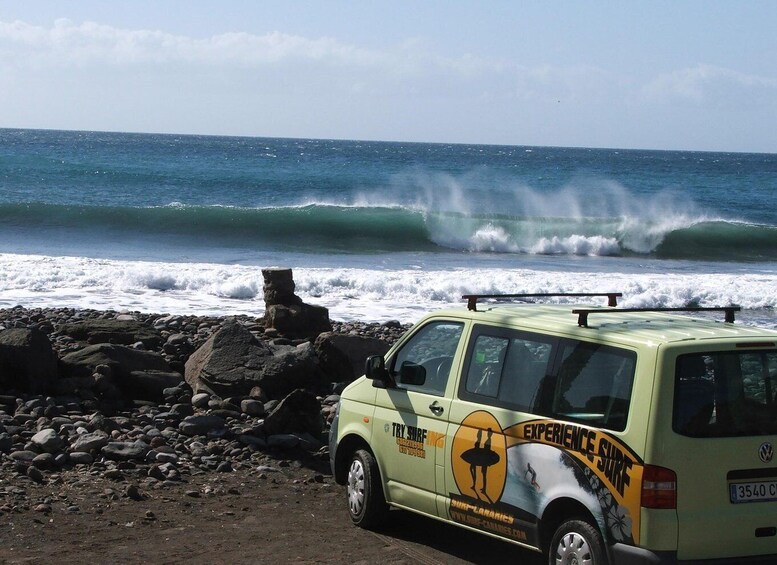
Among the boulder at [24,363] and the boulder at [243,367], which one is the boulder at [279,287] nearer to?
the boulder at [243,367]

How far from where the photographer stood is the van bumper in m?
5.57

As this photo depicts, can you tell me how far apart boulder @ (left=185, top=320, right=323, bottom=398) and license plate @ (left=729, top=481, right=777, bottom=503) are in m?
6.74

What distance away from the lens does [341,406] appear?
26.5 ft

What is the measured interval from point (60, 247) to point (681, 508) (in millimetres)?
29636

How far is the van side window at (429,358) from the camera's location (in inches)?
283

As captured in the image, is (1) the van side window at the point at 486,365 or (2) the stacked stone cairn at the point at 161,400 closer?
(1) the van side window at the point at 486,365

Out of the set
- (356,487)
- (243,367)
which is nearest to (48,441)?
(243,367)

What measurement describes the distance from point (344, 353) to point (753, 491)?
302 inches

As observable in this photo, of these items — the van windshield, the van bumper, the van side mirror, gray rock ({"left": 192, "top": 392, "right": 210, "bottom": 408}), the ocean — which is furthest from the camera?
the ocean

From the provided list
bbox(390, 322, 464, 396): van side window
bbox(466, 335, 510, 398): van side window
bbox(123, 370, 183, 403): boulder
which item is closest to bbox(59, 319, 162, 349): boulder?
bbox(123, 370, 183, 403): boulder

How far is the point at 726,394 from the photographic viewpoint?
5.84 m

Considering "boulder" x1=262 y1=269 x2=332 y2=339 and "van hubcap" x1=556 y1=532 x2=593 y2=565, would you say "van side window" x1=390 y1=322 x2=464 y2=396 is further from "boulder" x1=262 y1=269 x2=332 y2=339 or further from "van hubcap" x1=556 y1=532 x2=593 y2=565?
"boulder" x1=262 y1=269 x2=332 y2=339

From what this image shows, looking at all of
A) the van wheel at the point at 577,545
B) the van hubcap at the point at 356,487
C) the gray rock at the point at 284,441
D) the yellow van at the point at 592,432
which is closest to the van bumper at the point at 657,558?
the yellow van at the point at 592,432

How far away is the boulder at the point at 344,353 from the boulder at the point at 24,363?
309cm
